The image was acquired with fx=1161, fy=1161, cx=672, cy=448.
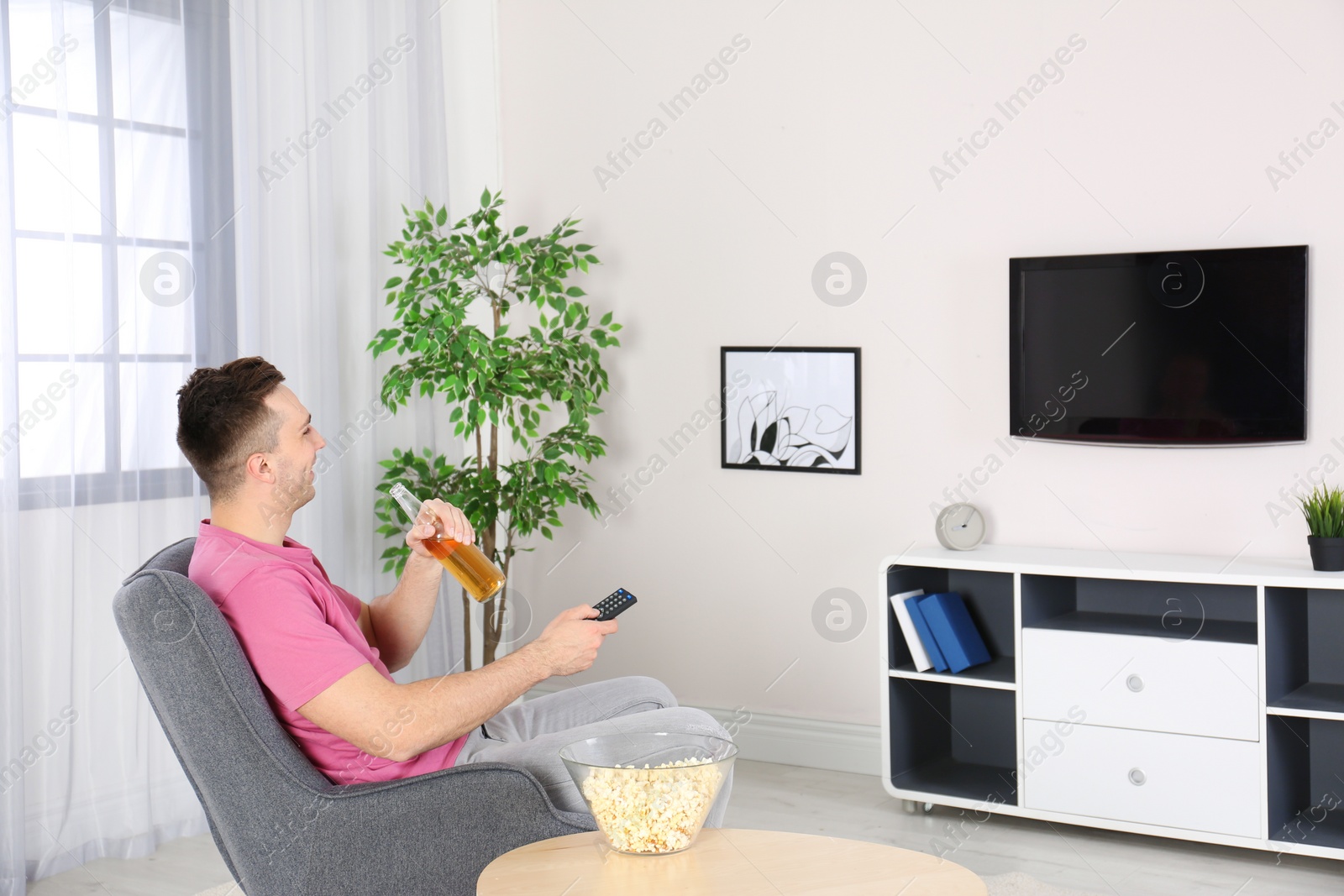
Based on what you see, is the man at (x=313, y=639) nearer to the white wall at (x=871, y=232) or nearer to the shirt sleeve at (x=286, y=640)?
the shirt sleeve at (x=286, y=640)

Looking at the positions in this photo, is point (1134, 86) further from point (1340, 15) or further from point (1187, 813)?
point (1187, 813)

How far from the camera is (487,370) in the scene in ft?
10.6

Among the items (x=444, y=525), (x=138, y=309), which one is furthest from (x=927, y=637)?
(x=138, y=309)

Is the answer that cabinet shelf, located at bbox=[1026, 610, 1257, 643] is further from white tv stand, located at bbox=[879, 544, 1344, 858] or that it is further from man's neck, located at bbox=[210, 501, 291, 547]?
man's neck, located at bbox=[210, 501, 291, 547]

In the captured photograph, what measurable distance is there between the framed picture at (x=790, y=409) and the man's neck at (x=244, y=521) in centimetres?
201

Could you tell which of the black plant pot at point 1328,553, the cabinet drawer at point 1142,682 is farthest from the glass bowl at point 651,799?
the black plant pot at point 1328,553

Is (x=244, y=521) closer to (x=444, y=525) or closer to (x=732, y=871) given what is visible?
(x=444, y=525)

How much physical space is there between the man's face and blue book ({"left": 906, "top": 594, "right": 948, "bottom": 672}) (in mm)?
1786

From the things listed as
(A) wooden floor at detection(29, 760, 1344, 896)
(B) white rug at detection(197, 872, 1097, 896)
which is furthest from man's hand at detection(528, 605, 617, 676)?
(A) wooden floor at detection(29, 760, 1344, 896)

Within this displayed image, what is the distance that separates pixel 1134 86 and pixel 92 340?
8.99 ft

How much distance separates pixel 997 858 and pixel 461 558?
1.65 metres

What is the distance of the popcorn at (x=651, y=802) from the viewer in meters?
1.46

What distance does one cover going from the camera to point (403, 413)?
3703mm

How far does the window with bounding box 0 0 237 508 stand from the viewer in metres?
2.72
